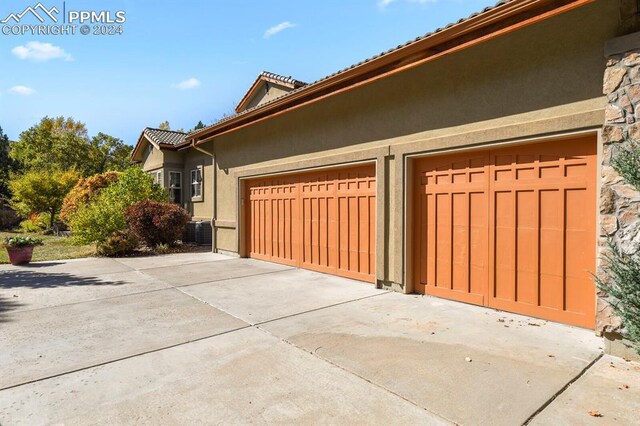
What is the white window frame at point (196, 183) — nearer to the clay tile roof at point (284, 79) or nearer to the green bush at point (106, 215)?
the green bush at point (106, 215)

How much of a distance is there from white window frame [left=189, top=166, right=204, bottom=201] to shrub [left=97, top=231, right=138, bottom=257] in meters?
4.12

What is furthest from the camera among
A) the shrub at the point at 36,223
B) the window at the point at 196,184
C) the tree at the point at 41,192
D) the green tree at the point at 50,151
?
the green tree at the point at 50,151

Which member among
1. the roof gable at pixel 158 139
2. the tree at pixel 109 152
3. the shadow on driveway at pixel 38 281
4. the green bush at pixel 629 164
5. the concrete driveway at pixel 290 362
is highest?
the tree at pixel 109 152

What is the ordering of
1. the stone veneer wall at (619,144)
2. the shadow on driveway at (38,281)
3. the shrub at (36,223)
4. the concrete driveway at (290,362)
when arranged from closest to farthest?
the concrete driveway at (290,362) < the stone veneer wall at (619,144) < the shadow on driveway at (38,281) < the shrub at (36,223)

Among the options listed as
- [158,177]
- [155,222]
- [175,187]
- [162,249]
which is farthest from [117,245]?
[158,177]

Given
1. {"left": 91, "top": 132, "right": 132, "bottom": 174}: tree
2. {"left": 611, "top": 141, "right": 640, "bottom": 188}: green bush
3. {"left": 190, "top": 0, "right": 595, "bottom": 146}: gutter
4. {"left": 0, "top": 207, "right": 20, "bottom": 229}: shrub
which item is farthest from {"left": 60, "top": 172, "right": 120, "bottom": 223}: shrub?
{"left": 611, "top": 141, "right": 640, "bottom": 188}: green bush

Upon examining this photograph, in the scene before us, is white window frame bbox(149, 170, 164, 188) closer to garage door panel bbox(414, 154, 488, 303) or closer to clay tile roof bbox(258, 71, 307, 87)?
clay tile roof bbox(258, 71, 307, 87)

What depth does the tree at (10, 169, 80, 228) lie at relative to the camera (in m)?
18.7

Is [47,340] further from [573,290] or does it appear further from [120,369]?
[573,290]

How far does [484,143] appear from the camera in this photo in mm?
5438

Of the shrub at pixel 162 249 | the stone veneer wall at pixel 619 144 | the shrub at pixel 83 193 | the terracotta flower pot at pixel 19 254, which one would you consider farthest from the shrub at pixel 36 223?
the stone veneer wall at pixel 619 144

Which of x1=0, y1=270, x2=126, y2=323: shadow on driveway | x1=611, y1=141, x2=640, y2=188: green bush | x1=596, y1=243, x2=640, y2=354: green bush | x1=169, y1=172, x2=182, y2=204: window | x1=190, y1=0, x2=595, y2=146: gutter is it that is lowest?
x1=0, y1=270, x2=126, y2=323: shadow on driveway

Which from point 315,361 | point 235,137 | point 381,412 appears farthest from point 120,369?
point 235,137

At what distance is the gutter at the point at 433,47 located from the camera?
4.23 metres
